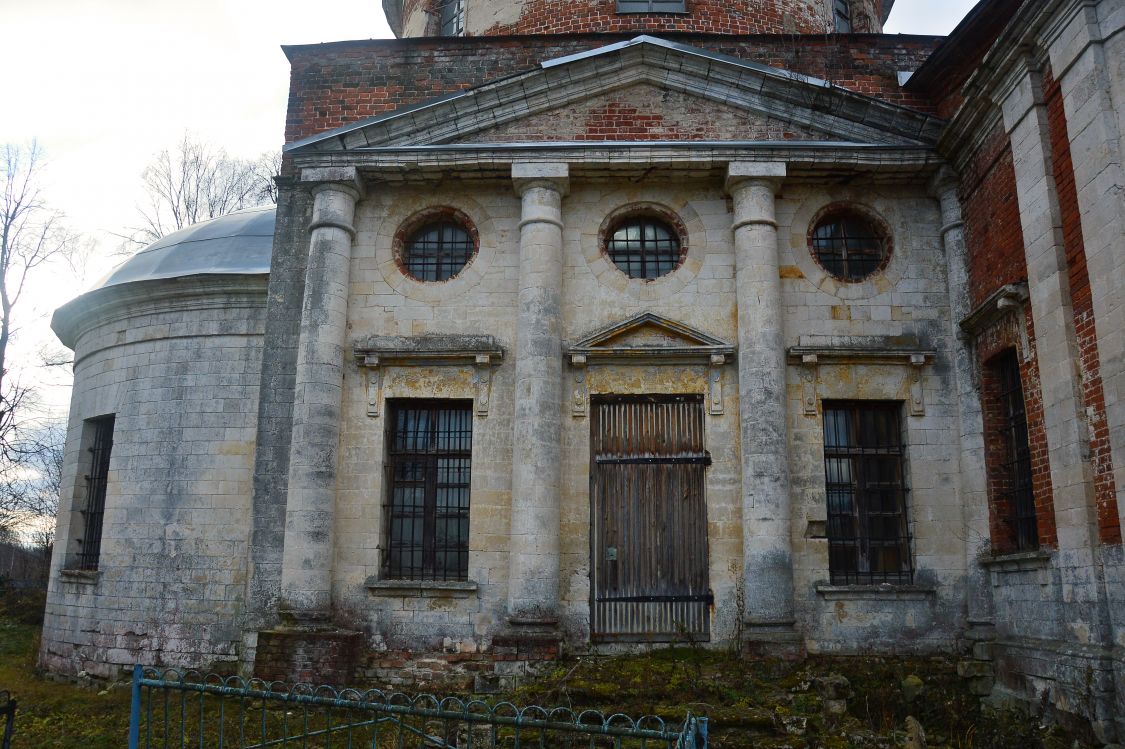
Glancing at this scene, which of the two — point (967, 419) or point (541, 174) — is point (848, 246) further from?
point (541, 174)

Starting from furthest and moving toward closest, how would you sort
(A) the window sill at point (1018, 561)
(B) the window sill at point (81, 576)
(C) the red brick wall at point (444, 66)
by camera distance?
(B) the window sill at point (81, 576), (C) the red brick wall at point (444, 66), (A) the window sill at point (1018, 561)

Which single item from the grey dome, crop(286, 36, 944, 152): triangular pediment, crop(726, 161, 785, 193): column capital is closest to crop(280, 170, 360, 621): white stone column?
crop(286, 36, 944, 152): triangular pediment

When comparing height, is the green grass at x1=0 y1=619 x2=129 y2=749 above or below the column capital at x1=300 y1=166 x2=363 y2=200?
below

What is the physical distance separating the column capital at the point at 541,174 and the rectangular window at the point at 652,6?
15.5ft

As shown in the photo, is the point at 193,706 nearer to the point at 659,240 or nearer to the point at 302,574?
the point at 302,574

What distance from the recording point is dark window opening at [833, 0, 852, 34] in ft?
52.7

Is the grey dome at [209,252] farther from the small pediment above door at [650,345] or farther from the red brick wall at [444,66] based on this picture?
the small pediment above door at [650,345]

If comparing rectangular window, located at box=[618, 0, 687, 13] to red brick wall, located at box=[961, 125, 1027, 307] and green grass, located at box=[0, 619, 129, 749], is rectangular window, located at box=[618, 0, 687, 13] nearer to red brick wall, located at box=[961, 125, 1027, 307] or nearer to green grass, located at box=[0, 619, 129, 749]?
red brick wall, located at box=[961, 125, 1027, 307]

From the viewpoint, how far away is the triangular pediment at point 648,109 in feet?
35.7

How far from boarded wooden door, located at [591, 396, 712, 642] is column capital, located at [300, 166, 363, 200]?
13.5ft

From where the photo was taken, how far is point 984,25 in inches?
401

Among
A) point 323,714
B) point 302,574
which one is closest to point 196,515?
point 302,574

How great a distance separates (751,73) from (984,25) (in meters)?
2.67

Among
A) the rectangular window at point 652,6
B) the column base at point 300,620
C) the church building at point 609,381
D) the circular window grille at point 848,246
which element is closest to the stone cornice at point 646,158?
the church building at point 609,381
